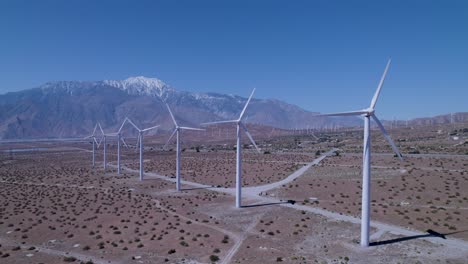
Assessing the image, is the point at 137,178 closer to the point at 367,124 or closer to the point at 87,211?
the point at 87,211

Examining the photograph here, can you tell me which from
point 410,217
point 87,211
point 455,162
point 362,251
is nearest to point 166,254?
point 362,251

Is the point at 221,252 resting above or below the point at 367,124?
below

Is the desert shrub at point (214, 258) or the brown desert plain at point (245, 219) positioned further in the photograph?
the brown desert plain at point (245, 219)

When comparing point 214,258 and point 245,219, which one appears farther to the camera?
point 245,219

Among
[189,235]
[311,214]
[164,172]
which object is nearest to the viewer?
[189,235]

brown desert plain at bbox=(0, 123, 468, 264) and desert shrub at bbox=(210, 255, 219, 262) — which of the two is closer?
desert shrub at bbox=(210, 255, 219, 262)

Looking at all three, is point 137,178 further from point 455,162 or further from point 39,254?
point 455,162

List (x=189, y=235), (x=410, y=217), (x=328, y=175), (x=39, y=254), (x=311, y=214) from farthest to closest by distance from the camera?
1. (x=328, y=175)
2. (x=311, y=214)
3. (x=410, y=217)
4. (x=189, y=235)
5. (x=39, y=254)

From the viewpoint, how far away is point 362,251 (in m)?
30.9

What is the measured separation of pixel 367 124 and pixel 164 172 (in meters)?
69.7

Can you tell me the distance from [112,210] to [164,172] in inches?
1765

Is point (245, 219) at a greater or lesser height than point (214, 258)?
lesser

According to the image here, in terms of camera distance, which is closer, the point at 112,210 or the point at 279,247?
the point at 279,247

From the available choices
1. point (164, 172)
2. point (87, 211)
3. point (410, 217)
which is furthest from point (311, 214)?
point (164, 172)
